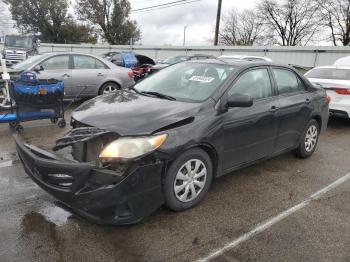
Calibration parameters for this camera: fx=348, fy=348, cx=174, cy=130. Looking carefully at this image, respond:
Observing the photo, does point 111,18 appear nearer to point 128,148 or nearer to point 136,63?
point 136,63

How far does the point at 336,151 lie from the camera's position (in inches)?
247

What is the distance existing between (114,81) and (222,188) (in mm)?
6160

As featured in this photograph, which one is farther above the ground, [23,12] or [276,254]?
[23,12]

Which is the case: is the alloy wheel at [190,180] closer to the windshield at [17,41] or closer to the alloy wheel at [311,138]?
the alloy wheel at [311,138]

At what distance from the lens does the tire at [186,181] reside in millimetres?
3373

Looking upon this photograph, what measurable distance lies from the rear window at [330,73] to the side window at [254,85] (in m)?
4.46

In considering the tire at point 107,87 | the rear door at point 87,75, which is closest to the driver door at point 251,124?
the rear door at point 87,75

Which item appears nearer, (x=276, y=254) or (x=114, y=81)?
(x=276, y=254)

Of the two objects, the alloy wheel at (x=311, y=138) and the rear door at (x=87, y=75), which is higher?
the rear door at (x=87, y=75)

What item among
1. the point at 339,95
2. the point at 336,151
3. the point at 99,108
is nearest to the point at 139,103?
the point at 99,108

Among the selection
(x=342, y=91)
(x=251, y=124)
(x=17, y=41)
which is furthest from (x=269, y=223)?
(x=17, y=41)

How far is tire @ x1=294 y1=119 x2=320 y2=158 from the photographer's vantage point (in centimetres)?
546

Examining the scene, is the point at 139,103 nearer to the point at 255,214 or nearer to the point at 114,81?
the point at 255,214

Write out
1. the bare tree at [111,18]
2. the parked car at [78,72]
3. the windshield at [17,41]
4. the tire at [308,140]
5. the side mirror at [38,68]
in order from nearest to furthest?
the tire at [308,140] → the side mirror at [38,68] → the parked car at [78,72] → the windshield at [17,41] → the bare tree at [111,18]
